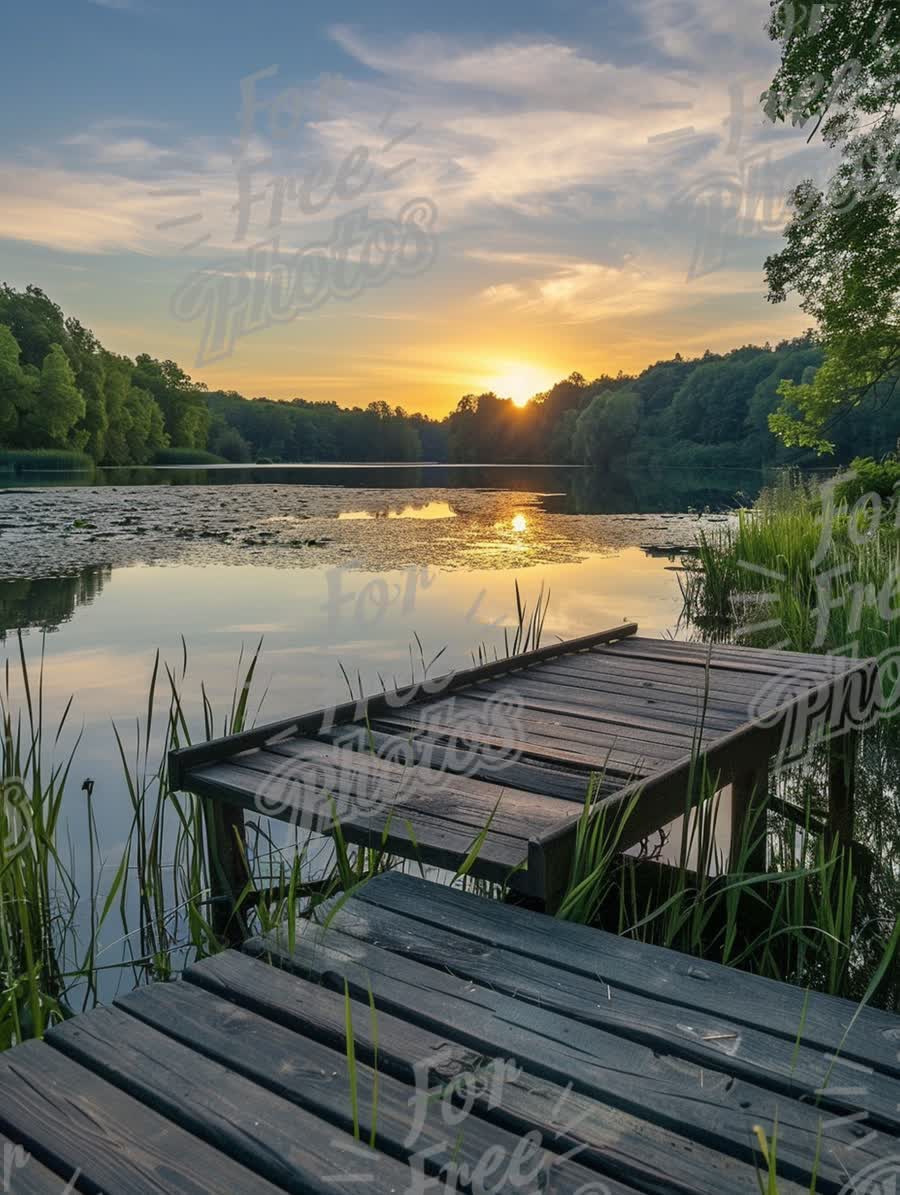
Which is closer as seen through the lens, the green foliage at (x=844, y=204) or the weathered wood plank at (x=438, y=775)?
the weathered wood plank at (x=438, y=775)

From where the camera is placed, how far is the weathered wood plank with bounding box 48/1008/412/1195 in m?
1.43

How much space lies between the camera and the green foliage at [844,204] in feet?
49.9

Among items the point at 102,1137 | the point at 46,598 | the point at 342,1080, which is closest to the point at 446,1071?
the point at 342,1080

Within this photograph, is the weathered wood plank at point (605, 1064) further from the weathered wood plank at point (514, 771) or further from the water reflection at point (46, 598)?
the water reflection at point (46, 598)

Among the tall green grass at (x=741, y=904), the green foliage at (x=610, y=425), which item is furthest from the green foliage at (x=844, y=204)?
the green foliage at (x=610, y=425)

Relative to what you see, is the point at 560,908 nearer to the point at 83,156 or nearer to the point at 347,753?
the point at 347,753

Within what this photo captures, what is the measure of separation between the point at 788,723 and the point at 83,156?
7767 mm

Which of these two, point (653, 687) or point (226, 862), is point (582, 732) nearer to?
point (653, 687)

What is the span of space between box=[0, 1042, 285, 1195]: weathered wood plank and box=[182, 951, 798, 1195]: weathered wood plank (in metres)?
0.20

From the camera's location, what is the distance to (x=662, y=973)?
6.75 feet

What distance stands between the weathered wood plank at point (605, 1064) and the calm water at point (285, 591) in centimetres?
271

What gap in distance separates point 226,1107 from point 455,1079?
1.28 feet

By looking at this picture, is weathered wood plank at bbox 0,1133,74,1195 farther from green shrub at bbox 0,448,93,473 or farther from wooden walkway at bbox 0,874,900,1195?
green shrub at bbox 0,448,93,473

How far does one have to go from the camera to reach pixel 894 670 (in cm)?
576
